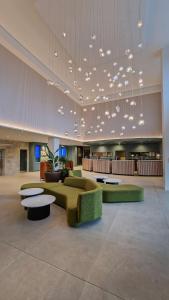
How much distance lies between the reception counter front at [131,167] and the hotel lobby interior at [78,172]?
0.07 m

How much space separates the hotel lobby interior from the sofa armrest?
2 cm

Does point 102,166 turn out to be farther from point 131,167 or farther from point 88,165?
point 131,167

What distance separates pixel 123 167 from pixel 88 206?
8519 millimetres

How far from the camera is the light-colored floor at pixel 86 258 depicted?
184 cm

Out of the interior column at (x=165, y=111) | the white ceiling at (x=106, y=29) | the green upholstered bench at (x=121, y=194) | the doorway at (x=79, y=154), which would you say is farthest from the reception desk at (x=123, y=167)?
the doorway at (x=79, y=154)

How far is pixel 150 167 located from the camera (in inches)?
425

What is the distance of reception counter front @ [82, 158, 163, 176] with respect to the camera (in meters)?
10.7

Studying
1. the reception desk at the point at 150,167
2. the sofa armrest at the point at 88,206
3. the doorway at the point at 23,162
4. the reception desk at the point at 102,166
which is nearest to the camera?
the sofa armrest at the point at 88,206

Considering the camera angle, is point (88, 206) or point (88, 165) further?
point (88, 165)

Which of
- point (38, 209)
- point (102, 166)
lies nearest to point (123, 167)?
point (102, 166)

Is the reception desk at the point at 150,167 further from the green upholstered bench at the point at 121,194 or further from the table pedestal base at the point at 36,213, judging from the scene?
the table pedestal base at the point at 36,213

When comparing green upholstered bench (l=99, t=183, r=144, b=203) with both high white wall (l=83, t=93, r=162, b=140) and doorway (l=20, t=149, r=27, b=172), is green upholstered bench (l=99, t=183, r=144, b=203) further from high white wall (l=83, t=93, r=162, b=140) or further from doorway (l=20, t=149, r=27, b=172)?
doorway (l=20, t=149, r=27, b=172)

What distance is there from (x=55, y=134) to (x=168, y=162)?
7.26 meters

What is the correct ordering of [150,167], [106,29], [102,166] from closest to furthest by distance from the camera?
[106,29]
[150,167]
[102,166]
